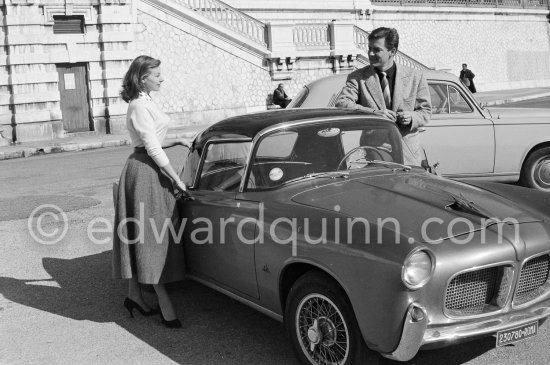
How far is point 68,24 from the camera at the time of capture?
2369 centimetres

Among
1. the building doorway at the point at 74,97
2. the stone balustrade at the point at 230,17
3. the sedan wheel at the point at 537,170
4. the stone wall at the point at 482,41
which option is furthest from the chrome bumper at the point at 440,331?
the stone wall at the point at 482,41

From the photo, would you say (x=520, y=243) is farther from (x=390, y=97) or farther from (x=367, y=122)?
(x=390, y=97)

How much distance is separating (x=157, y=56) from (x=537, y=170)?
1799cm

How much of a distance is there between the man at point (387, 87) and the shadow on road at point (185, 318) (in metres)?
2.02

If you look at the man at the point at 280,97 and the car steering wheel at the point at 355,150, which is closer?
the car steering wheel at the point at 355,150

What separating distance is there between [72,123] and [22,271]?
1775 cm

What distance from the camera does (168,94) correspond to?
25.8 metres

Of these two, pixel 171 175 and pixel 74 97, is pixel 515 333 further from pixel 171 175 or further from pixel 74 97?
pixel 74 97

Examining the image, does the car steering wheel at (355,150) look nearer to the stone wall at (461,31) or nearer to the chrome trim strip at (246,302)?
the chrome trim strip at (246,302)

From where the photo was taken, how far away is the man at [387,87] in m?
6.18

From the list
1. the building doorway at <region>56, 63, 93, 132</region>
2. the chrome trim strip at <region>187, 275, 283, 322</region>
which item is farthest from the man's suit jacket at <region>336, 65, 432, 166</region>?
the building doorway at <region>56, 63, 93, 132</region>

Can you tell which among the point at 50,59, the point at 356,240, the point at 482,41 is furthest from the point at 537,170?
the point at 482,41

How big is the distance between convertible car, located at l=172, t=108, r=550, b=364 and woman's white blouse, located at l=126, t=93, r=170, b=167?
446 mm

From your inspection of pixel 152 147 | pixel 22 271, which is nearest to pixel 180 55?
pixel 22 271
